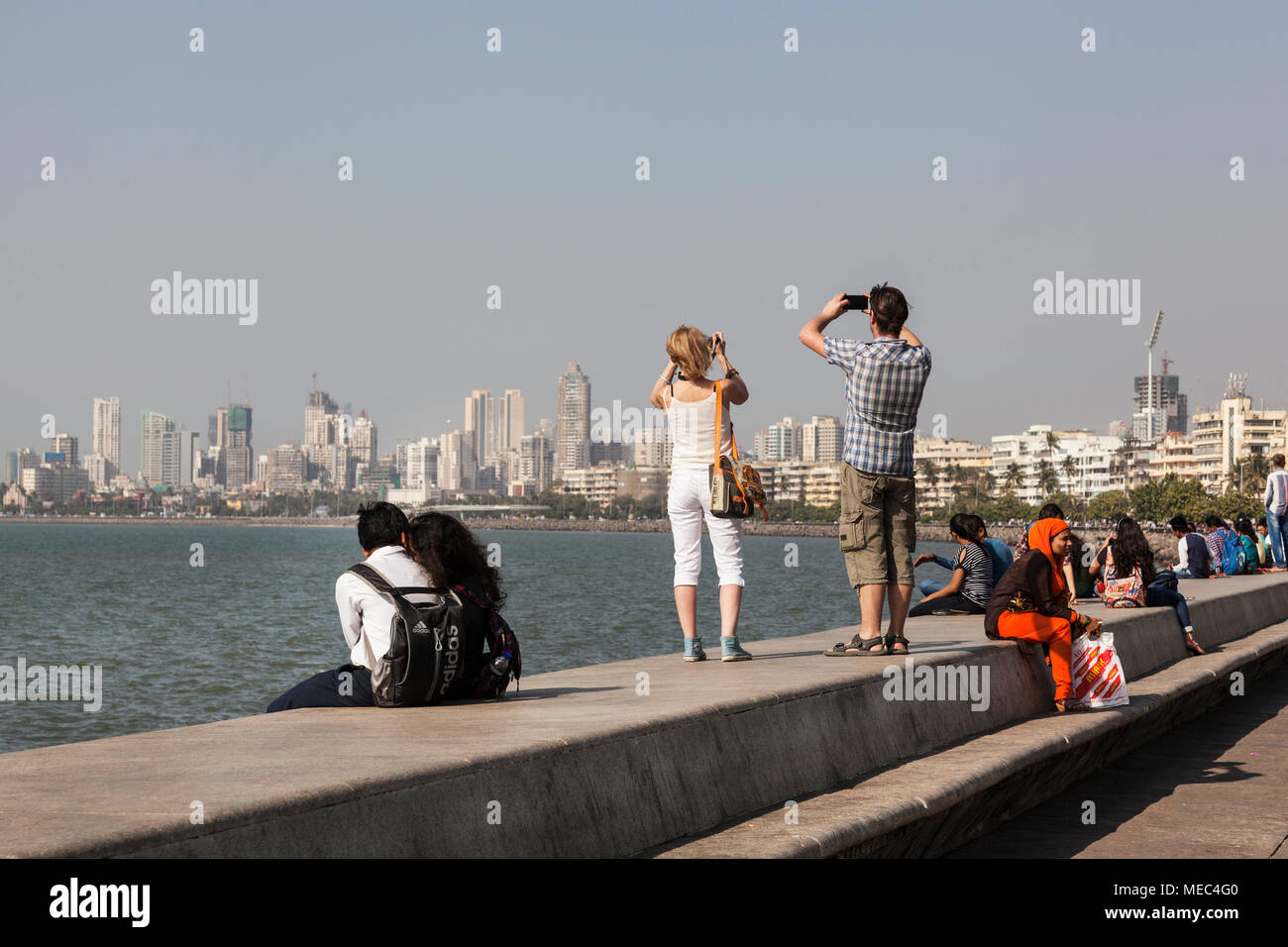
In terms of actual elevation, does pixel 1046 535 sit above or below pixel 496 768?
above

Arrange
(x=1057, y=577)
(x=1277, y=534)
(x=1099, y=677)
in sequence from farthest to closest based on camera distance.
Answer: (x=1277, y=534) → (x=1057, y=577) → (x=1099, y=677)

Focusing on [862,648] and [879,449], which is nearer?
[879,449]

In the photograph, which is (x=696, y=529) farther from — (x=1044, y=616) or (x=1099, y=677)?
(x=1099, y=677)

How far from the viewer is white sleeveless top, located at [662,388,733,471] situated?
8664mm

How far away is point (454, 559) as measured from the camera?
6.98 meters

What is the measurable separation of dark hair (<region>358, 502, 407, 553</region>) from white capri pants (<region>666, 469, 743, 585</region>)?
1843 mm

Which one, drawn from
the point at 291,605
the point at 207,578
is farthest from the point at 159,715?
the point at 207,578

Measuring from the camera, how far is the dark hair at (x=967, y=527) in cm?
1392

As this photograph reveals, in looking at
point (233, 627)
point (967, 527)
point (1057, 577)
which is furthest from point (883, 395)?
point (233, 627)

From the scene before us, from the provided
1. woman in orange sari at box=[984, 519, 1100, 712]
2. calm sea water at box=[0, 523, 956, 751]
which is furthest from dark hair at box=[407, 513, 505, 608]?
woman in orange sari at box=[984, 519, 1100, 712]

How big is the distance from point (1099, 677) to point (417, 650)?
16.0 feet

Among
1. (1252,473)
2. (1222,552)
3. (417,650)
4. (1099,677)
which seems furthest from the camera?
(1252,473)
